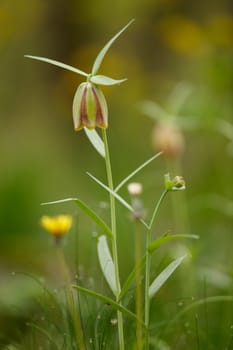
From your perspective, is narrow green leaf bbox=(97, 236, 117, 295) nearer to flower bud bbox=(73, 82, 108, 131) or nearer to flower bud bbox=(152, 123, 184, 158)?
flower bud bbox=(73, 82, 108, 131)

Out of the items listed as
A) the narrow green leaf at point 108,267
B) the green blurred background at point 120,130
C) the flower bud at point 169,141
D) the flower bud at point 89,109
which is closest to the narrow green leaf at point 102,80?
the flower bud at point 89,109

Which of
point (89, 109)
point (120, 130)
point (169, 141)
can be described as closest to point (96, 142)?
point (89, 109)

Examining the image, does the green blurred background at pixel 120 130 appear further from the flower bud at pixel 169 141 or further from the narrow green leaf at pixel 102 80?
the narrow green leaf at pixel 102 80

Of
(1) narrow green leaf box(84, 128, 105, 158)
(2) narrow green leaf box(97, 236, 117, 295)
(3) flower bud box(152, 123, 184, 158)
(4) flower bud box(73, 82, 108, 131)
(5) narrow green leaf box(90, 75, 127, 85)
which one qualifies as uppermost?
(5) narrow green leaf box(90, 75, 127, 85)

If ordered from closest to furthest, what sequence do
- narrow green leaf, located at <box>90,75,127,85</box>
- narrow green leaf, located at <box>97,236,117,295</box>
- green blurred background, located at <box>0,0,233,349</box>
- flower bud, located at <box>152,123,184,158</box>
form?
narrow green leaf, located at <box>90,75,127,85</box>
narrow green leaf, located at <box>97,236,117,295</box>
flower bud, located at <box>152,123,184,158</box>
green blurred background, located at <box>0,0,233,349</box>

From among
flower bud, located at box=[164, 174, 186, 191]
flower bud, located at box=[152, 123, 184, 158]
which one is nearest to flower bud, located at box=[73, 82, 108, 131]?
flower bud, located at box=[164, 174, 186, 191]

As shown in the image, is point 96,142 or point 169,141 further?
point 169,141

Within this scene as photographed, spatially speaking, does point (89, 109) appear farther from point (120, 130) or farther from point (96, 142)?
point (120, 130)
